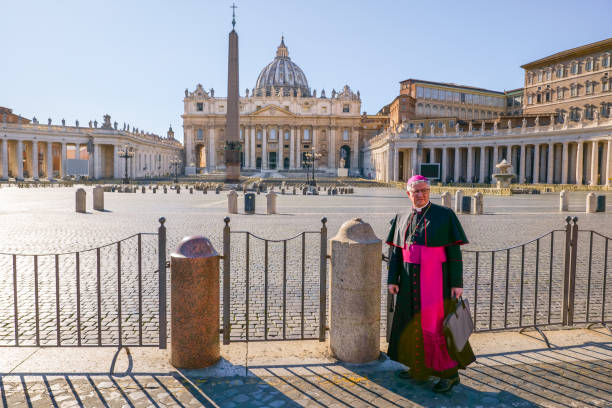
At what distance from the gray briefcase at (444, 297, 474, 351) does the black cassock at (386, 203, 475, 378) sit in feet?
0.31

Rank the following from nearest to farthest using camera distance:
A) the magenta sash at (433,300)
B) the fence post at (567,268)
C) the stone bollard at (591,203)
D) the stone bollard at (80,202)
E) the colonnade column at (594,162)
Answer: the magenta sash at (433,300), the fence post at (567,268), the stone bollard at (80,202), the stone bollard at (591,203), the colonnade column at (594,162)

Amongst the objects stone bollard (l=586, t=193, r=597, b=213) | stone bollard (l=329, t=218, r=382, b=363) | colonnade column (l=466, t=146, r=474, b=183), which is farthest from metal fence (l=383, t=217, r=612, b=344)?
colonnade column (l=466, t=146, r=474, b=183)

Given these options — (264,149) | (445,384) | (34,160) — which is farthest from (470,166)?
(445,384)

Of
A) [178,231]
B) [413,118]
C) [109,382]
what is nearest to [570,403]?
[109,382]

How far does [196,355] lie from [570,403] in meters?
3.25

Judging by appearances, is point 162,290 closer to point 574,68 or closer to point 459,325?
point 459,325

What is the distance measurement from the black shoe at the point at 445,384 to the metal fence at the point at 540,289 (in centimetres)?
88

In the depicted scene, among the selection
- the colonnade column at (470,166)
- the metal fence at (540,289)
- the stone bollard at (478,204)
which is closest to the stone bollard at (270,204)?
the stone bollard at (478,204)

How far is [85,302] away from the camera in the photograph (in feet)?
20.9

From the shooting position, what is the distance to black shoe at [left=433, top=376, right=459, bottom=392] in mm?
3813

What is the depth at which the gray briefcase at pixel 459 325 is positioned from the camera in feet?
12.3

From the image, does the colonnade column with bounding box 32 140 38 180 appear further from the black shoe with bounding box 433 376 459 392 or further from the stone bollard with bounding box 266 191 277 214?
the black shoe with bounding box 433 376 459 392

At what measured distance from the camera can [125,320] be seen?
5645 mm

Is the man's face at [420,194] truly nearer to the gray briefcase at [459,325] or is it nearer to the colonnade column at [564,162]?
the gray briefcase at [459,325]
